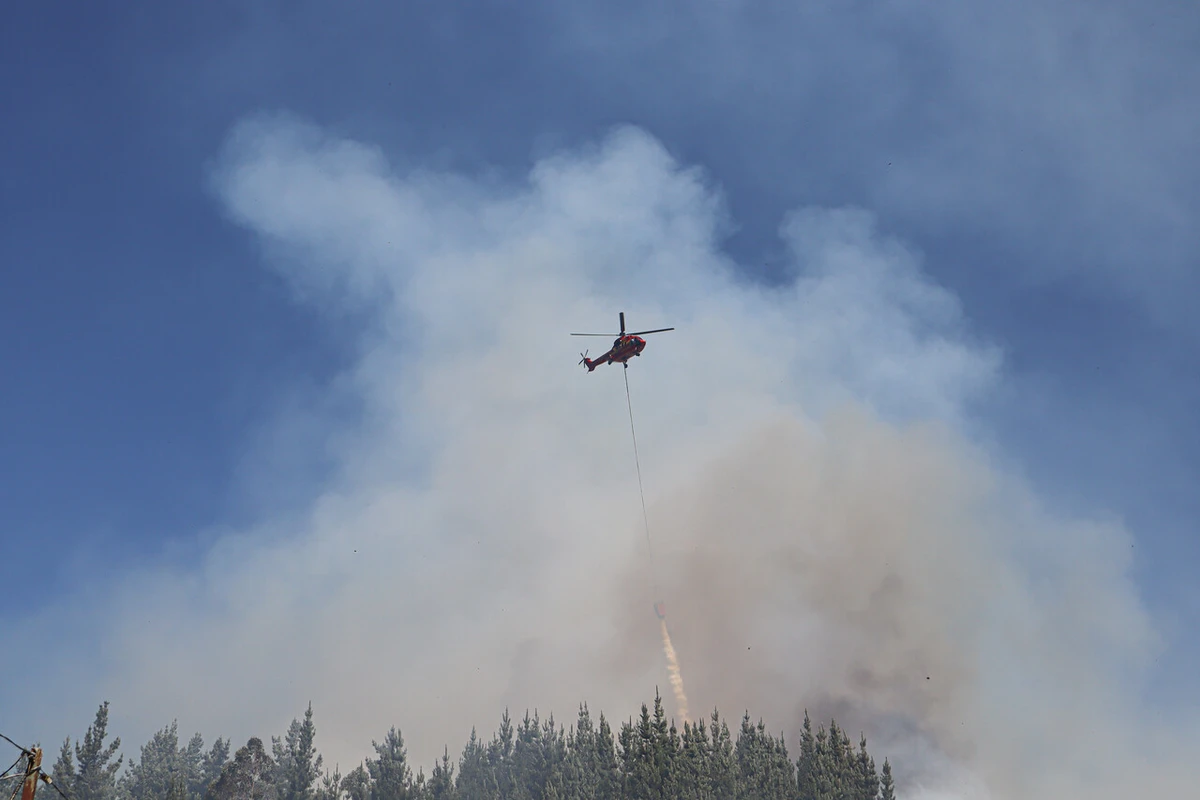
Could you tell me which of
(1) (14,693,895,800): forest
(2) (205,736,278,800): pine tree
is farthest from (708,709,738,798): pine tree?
(2) (205,736,278,800): pine tree

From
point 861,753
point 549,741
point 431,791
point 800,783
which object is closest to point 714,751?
point 800,783

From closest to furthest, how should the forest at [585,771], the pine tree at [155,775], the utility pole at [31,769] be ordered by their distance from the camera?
the utility pole at [31,769] < the forest at [585,771] < the pine tree at [155,775]

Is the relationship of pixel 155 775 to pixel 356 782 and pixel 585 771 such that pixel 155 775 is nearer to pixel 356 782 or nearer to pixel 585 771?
pixel 356 782

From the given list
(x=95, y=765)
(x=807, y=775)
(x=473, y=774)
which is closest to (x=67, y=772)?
(x=95, y=765)

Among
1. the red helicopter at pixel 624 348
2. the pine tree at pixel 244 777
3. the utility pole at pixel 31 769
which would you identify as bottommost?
the utility pole at pixel 31 769

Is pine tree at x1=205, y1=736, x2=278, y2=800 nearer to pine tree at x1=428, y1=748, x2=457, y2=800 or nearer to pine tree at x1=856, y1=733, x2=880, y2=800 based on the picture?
pine tree at x1=428, y1=748, x2=457, y2=800

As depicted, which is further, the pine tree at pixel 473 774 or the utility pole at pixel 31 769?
the pine tree at pixel 473 774

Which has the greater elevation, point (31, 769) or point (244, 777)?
point (244, 777)

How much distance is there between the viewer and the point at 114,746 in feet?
430

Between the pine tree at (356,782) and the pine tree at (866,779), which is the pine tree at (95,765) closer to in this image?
the pine tree at (356,782)

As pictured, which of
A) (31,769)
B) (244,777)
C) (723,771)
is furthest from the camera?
(244,777)

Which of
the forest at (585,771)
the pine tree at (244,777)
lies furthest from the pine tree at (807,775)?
the pine tree at (244,777)

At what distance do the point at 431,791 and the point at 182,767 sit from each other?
92859mm

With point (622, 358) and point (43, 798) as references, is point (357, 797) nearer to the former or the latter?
point (43, 798)
